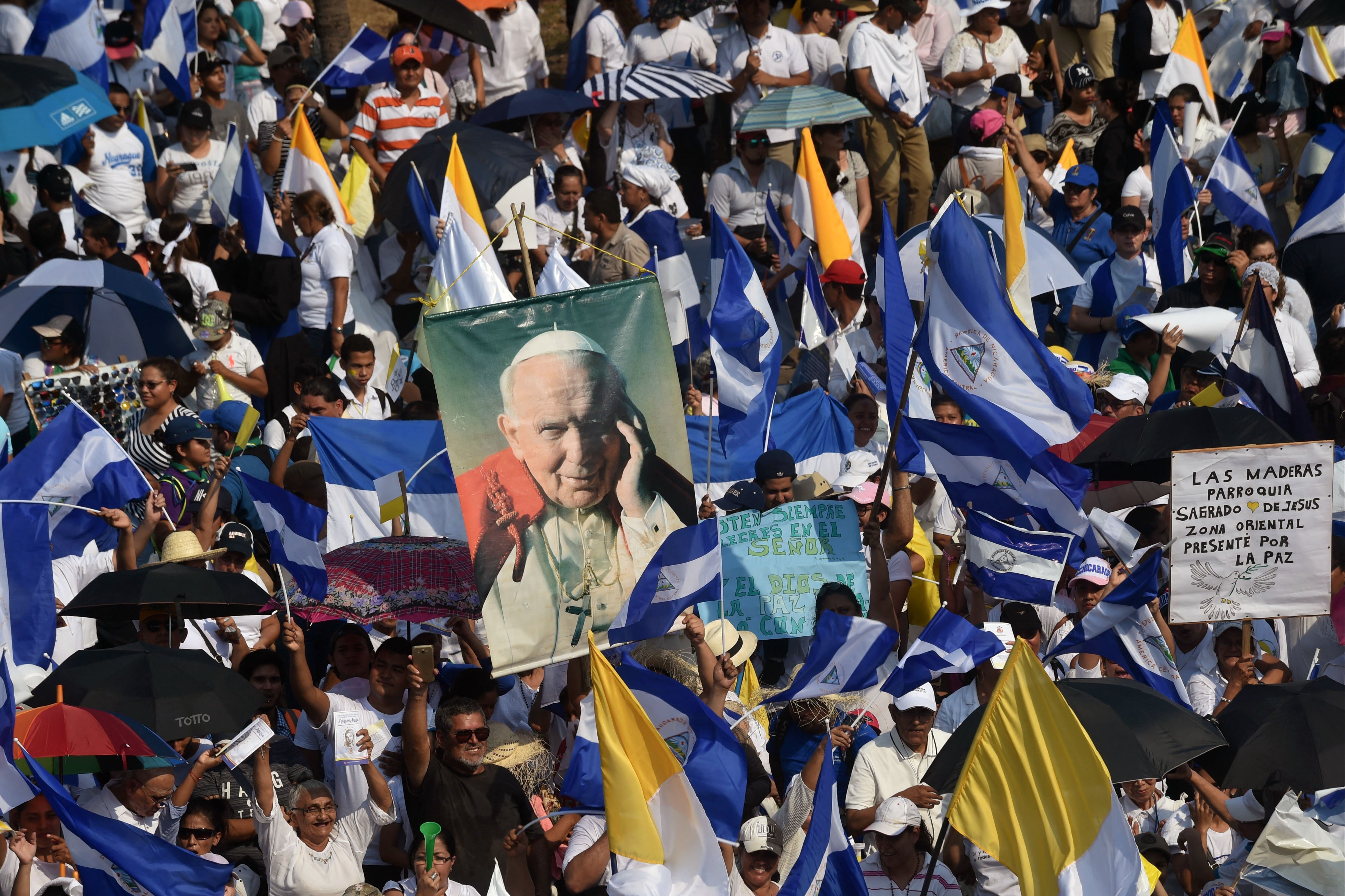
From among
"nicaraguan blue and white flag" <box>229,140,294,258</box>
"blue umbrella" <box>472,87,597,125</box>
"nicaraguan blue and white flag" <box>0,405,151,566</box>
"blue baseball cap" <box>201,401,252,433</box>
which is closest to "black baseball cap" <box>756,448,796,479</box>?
"blue baseball cap" <box>201,401,252,433</box>

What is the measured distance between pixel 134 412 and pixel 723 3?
21.6ft

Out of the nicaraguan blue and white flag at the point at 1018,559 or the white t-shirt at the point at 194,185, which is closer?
the nicaraguan blue and white flag at the point at 1018,559

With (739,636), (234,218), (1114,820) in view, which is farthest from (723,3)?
(1114,820)

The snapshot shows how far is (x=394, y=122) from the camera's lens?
1437 centimetres

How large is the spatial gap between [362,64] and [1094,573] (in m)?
7.70

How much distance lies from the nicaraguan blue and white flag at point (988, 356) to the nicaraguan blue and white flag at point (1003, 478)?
0.24 feet

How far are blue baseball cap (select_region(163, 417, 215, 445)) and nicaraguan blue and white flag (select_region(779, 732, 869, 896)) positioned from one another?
4.46m

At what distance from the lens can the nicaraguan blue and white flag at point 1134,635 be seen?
8.86m

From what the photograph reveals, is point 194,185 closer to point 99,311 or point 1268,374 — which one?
point 99,311

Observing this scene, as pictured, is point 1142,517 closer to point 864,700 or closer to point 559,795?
point 864,700

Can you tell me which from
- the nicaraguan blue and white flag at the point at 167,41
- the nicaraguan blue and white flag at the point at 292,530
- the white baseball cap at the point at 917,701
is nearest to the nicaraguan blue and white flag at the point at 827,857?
the white baseball cap at the point at 917,701

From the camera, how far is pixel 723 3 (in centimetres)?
1547

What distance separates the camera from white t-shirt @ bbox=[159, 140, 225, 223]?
14328mm

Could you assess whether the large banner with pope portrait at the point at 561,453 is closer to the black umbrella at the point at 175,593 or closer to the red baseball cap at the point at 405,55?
the black umbrella at the point at 175,593
